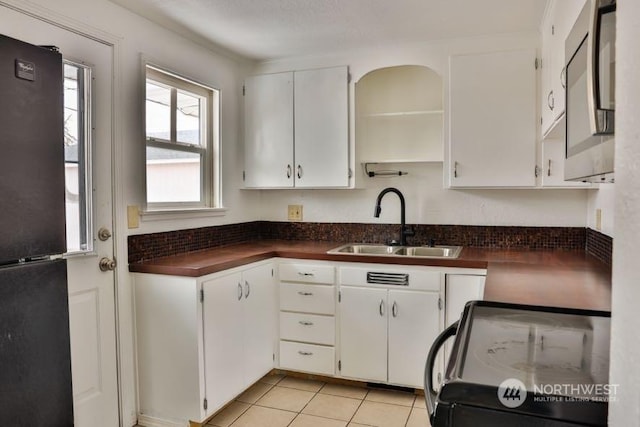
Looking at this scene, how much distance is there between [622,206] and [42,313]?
61.1 inches

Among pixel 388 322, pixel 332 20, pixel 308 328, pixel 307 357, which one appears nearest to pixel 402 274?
pixel 388 322

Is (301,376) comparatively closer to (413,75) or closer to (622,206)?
(413,75)

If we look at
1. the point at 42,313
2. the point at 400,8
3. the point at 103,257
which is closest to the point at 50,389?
the point at 42,313

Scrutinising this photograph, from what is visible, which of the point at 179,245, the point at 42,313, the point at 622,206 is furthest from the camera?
the point at 179,245

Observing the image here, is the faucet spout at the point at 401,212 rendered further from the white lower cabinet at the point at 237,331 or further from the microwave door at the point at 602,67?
the microwave door at the point at 602,67

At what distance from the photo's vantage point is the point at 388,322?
9.03ft

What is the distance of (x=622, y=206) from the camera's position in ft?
1.71

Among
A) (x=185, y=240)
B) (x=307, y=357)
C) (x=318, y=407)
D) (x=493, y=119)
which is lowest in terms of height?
(x=318, y=407)

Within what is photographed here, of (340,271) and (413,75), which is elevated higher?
(413,75)

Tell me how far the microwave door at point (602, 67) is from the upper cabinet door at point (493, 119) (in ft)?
6.94

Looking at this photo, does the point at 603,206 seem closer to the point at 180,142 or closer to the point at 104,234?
the point at 180,142

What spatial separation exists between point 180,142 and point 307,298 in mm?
1266

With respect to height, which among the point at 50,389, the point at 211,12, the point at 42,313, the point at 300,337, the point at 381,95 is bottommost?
the point at 300,337

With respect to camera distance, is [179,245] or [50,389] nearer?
[50,389]
